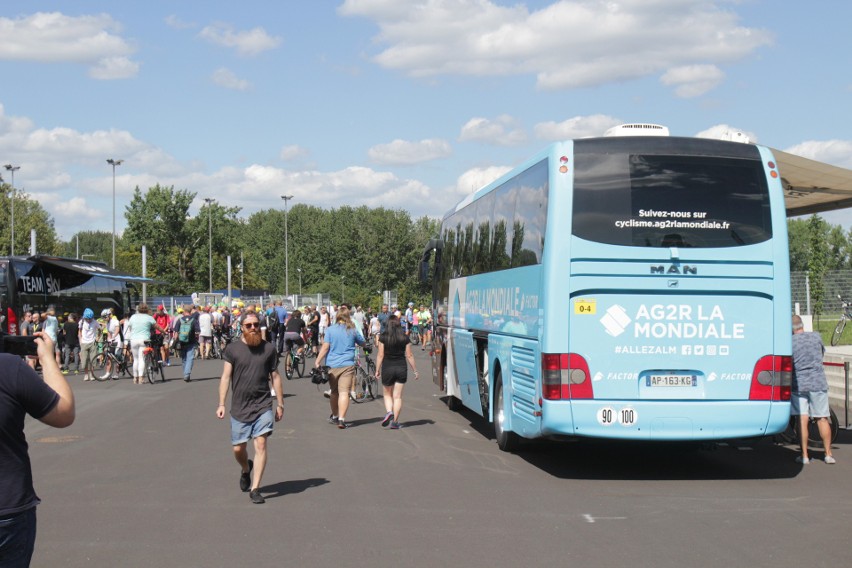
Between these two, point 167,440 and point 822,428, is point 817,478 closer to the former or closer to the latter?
point 822,428

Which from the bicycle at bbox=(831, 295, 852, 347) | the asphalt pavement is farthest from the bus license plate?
the bicycle at bbox=(831, 295, 852, 347)

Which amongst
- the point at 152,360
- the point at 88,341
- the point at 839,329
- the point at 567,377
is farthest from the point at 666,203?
the point at 839,329

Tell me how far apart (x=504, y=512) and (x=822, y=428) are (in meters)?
5.07

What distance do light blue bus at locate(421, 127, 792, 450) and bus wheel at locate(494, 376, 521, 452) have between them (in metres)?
1.78

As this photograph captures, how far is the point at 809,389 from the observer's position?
1191cm

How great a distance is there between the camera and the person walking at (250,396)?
9.66m

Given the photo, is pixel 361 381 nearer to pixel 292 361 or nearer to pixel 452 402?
pixel 452 402

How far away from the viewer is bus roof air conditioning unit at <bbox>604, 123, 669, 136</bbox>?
37.5ft

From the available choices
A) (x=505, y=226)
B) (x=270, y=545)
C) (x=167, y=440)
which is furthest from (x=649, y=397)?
(x=167, y=440)

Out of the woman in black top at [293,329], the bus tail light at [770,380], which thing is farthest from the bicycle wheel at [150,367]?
the bus tail light at [770,380]

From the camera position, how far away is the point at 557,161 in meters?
10.8

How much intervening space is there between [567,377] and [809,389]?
10.8ft

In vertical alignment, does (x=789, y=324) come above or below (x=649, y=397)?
above

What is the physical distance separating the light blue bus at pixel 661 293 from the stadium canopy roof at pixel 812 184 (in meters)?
2.17
